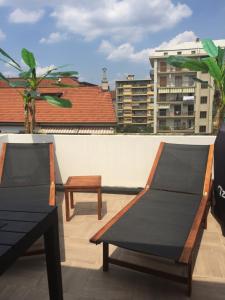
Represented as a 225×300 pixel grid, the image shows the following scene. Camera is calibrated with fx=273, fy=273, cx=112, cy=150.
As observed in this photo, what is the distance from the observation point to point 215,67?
4.20m

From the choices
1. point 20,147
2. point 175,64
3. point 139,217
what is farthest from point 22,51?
point 139,217

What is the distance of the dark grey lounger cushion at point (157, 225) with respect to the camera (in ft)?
7.20

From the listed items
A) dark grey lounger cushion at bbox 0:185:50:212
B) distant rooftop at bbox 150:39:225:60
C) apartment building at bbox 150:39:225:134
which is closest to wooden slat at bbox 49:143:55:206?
dark grey lounger cushion at bbox 0:185:50:212

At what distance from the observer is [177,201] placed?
10.8ft

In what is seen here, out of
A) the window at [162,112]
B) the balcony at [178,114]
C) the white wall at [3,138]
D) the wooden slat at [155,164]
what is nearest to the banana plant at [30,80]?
the white wall at [3,138]

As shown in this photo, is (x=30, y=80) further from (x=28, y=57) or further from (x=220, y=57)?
(x=220, y=57)

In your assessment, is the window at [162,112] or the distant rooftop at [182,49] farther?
the window at [162,112]

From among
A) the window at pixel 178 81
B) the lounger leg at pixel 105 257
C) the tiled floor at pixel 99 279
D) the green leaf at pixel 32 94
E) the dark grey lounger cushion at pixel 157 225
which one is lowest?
the tiled floor at pixel 99 279

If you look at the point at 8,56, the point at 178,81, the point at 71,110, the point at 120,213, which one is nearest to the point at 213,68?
the point at 120,213

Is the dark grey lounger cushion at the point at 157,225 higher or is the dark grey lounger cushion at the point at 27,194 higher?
the dark grey lounger cushion at the point at 27,194

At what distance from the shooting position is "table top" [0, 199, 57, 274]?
1.26m

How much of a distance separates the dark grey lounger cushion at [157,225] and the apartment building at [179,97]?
170 feet

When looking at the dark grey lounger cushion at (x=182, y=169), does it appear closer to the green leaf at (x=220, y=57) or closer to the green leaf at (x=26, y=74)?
the green leaf at (x=220, y=57)

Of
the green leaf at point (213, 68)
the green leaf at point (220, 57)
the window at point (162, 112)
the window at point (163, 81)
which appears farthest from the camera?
the window at point (162, 112)
